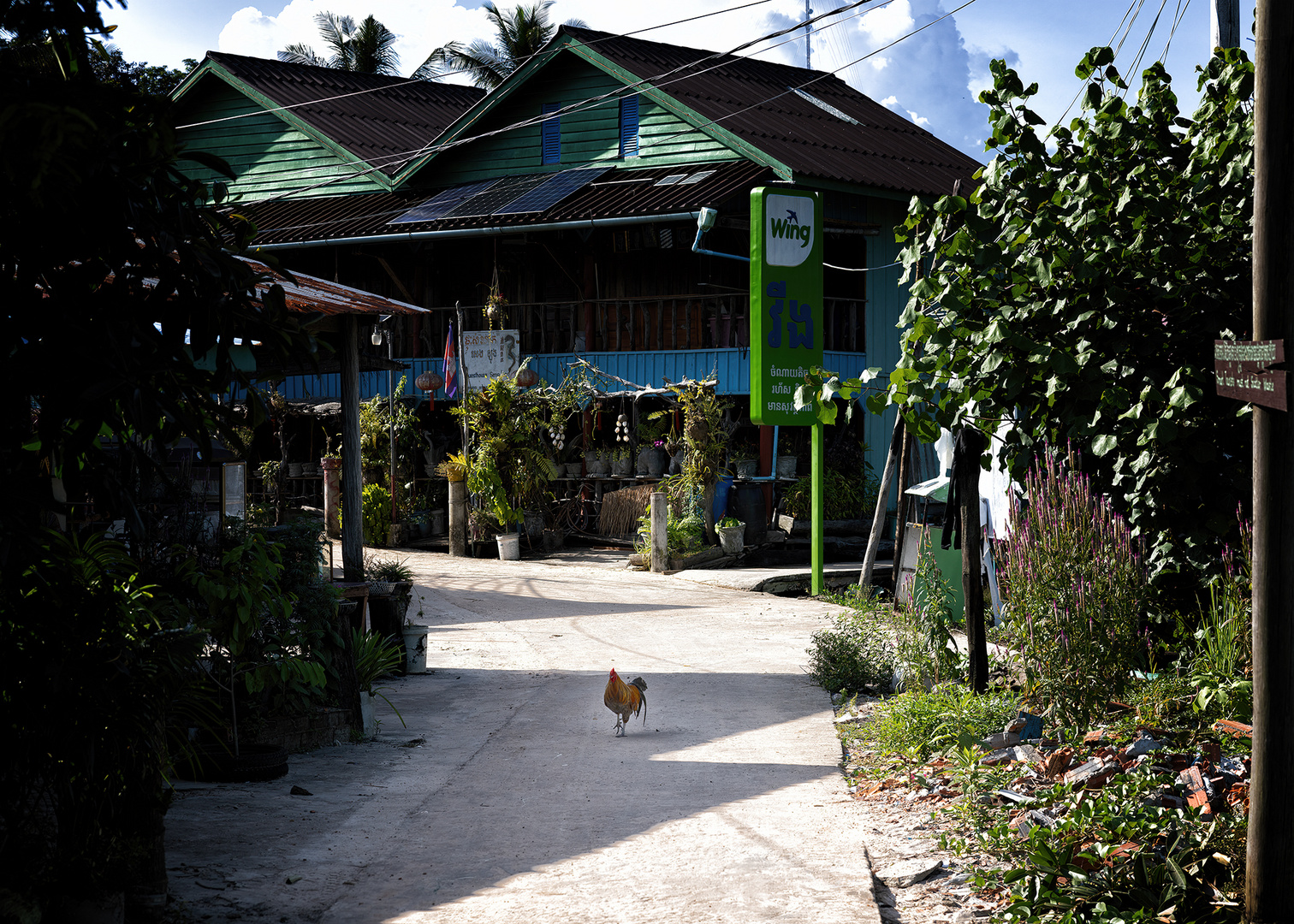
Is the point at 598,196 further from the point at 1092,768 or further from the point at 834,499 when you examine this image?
the point at 1092,768

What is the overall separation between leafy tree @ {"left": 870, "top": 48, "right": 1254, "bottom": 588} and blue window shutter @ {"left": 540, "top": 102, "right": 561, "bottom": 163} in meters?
15.9

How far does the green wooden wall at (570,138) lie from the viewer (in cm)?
2031

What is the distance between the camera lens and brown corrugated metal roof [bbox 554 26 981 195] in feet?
63.7

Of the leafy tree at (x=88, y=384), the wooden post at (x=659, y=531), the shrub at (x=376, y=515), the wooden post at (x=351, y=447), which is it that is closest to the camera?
the leafy tree at (x=88, y=384)

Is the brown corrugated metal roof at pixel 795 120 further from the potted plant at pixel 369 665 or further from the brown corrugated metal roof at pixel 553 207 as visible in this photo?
the potted plant at pixel 369 665

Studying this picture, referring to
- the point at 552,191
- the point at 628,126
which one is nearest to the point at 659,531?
A: the point at 552,191

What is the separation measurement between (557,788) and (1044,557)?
2816 millimetres

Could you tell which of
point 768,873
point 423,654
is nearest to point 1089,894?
point 768,873

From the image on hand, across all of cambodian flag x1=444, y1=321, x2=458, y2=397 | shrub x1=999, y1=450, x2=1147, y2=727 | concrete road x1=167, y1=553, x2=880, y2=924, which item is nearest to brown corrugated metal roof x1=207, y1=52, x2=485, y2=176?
cambodian flag x1=444, y1=321, x2=458, y2=397

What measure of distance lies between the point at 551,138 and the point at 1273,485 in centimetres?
1954

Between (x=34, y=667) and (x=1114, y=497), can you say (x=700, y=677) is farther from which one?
(x=34, y=667)

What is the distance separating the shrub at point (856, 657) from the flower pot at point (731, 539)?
807 cm

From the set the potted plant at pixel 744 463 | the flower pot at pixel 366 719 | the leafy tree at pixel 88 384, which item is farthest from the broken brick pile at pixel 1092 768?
the potted plant at pixel 744 463

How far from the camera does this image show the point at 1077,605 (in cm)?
584
